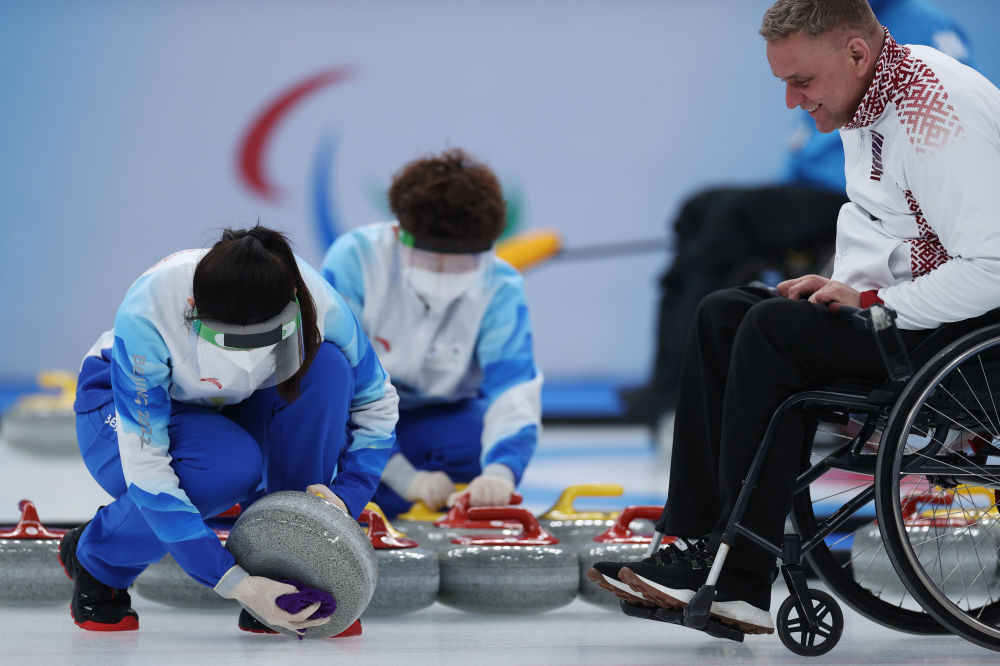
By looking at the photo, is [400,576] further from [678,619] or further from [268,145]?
[268,145]

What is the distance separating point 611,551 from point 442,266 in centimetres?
92

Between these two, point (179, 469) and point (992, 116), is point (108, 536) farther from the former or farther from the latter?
point (992, 116)

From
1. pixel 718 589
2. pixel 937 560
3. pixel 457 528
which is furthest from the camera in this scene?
pixel 457 528

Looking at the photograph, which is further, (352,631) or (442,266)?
(442,266)

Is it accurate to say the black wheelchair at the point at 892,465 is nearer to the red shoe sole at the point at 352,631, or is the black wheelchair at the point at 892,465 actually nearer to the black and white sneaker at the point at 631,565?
the black and white sneaker at the point at 631,565

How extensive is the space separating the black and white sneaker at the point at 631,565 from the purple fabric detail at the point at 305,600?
1.44ft

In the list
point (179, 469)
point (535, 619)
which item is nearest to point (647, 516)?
point (535, 619)

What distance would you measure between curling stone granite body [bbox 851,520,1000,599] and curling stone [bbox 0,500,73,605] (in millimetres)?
1634

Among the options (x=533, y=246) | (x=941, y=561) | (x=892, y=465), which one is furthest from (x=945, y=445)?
(x=533, y=246)

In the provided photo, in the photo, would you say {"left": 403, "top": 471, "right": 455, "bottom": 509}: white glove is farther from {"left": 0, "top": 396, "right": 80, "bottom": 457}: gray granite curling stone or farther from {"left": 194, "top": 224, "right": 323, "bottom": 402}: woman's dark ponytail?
{"left": 0, "top": 396, "right": 80, "bottom": 457}: gray granite curling stone

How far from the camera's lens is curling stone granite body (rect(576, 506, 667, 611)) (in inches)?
92.8

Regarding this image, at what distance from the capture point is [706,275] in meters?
4.98

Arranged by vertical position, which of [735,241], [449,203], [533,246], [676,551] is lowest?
[676,551]

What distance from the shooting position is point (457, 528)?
2504 mm
